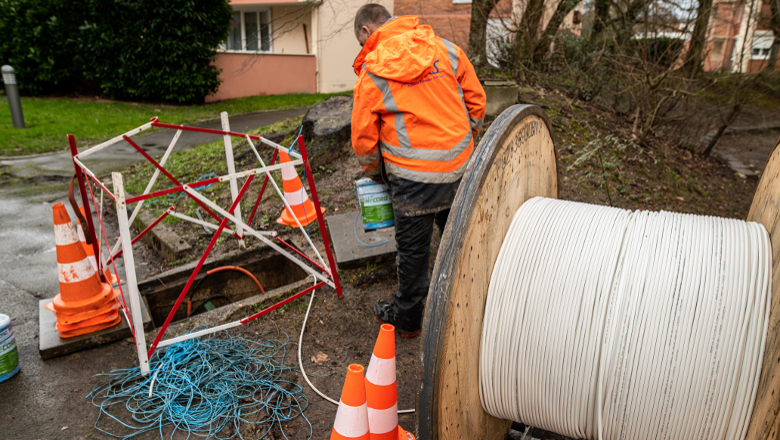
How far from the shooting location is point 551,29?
337 inches

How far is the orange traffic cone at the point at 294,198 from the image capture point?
4855 mm

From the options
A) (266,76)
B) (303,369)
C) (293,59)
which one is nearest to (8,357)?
(303,369)

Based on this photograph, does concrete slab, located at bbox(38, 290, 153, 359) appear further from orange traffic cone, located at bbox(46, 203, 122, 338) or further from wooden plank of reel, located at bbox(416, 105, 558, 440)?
wooden plank of reel, located at bbox(416, 105, 558, 440)

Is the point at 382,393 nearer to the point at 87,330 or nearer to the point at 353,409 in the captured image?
the point at 353,409

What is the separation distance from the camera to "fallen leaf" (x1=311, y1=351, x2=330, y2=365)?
11.0ft

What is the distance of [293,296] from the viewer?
12.8 ft

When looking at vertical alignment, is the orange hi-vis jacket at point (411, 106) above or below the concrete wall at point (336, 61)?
below

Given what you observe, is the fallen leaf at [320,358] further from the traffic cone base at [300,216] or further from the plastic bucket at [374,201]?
the traffic cone base at [300,216]

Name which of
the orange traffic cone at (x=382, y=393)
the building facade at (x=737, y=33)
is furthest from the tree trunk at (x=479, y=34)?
the orange traffic cone at (x=382, y=393)

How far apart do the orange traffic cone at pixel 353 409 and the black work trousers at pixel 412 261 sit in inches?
54.4

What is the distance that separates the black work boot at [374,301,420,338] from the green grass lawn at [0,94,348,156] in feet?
29.3

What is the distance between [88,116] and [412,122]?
12.5 meters

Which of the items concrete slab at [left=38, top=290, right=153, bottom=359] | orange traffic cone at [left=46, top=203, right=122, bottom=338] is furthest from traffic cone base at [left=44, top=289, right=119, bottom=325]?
concrete slab at [left=38, top=290, right=153, bottom=359]

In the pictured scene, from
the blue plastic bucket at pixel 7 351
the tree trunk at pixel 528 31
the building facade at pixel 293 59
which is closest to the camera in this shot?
the blue plastic bucket at pixel 7 351
